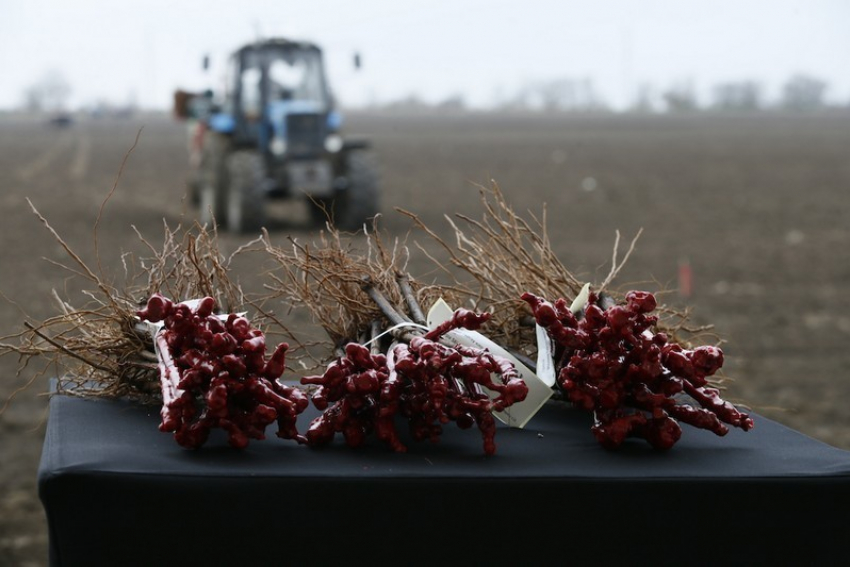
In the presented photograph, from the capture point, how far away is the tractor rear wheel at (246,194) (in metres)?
12.7

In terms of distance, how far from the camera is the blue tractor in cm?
1303

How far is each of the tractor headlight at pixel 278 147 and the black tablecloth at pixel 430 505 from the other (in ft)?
39.7

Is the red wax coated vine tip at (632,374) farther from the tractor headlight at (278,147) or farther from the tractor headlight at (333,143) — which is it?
the tractor headlight at (278,147)

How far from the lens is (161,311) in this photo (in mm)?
1779

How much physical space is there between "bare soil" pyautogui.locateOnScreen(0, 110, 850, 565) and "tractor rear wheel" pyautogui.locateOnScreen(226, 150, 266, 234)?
254 mm

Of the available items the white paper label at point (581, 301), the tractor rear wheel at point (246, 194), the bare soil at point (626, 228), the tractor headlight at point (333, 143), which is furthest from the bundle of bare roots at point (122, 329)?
the tractor headlight at point (333, 143)

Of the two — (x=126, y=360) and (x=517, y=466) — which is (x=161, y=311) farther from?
(x=517, y=466)

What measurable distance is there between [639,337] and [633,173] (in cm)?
2278

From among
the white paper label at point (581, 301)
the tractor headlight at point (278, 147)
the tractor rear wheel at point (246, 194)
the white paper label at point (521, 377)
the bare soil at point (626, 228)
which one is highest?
the white paper label at point (581, 301)

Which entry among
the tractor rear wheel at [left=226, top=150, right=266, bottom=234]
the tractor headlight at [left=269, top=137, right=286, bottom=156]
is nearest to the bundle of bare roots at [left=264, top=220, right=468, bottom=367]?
the tractor rear wheel at [left=226, top=150, right=266, bottom=234]

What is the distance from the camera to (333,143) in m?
13.8

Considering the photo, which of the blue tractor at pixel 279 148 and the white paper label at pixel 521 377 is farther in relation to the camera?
the blue tractor at pixel 279 148

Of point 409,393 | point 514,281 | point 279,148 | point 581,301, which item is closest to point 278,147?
point 279,148

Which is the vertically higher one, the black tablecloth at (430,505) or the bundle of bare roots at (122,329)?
the bundle of bare roots at (122,329)
